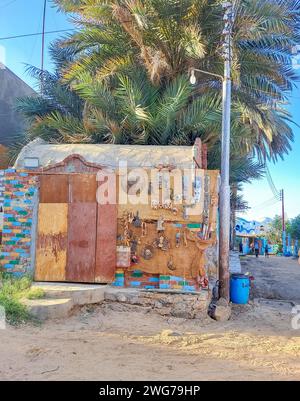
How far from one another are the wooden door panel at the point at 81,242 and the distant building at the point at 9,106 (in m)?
8.09

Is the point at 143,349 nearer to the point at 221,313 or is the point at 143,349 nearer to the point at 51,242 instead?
the point at 221,313

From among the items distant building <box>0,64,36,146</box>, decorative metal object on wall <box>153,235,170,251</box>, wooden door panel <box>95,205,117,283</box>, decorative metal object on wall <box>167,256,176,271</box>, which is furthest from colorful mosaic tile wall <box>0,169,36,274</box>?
distant building <box>0,64,36,146</box>

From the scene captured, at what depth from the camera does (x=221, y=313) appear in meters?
8.84

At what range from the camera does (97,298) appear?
8.02 m

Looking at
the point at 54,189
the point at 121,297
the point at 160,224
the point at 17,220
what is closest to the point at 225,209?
the point at 160,224

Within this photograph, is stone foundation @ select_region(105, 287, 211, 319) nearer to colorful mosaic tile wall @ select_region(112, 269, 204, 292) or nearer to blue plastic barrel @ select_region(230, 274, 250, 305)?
colorful mosaic tile wall @ select_region(112, 269, 204, 292)

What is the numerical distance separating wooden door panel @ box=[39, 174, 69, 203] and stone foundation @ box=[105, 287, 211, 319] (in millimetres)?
2097

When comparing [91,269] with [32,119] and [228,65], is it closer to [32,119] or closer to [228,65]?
[228,65]

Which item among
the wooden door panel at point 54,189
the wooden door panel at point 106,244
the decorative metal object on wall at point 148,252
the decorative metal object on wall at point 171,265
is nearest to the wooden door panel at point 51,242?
the wooden door panel at point 54,189

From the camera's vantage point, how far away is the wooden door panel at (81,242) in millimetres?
8648

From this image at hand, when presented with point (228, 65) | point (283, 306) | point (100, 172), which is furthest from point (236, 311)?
point (228, 65)

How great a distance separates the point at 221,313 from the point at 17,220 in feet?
14.9

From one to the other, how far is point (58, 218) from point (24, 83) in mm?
10609

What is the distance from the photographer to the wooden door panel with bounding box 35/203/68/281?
8680 millimetres
